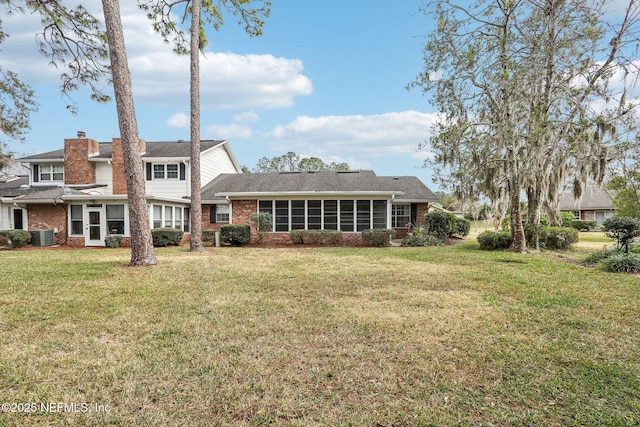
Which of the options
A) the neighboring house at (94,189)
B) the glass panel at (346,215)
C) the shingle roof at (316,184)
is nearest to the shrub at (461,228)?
the shingle roof at (316,184)

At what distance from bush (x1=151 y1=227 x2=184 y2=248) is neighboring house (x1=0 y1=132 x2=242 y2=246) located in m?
0.99

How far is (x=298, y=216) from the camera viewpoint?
1684 centimetres

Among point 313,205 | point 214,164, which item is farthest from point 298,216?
point 214,164

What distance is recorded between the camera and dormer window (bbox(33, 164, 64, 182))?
62.4 feet

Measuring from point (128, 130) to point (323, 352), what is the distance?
8.33 metres

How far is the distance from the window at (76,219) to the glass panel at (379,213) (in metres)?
14.8

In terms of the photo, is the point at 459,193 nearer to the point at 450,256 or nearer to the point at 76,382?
the point at 450,256

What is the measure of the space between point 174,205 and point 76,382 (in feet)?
52.2

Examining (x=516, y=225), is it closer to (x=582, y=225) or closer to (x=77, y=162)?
(x=77, y=162)

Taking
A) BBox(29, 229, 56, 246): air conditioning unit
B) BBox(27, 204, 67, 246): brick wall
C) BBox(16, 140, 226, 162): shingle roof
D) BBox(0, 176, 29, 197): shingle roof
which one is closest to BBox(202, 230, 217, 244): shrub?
BBox(16, 140, 226, 162): shingle roof

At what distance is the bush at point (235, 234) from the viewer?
1562cm

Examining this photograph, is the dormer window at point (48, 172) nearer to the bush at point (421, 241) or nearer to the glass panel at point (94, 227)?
the glass panel at point (94, 227)

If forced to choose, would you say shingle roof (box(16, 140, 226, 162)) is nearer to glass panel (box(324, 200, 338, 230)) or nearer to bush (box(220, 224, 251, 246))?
bush (box(220, 224, 251, 246))

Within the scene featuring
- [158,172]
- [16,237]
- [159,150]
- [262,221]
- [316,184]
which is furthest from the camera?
[159,150]
